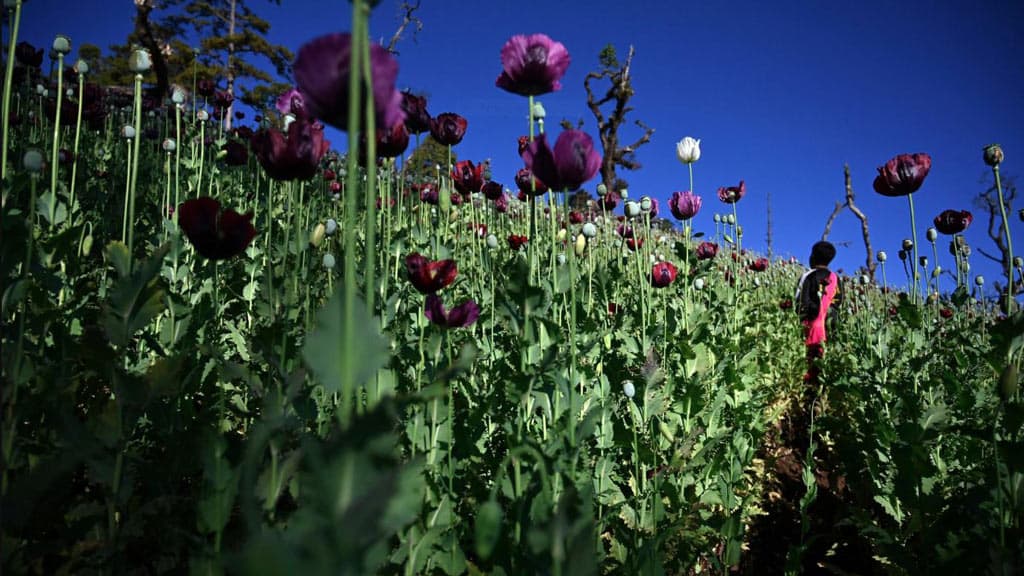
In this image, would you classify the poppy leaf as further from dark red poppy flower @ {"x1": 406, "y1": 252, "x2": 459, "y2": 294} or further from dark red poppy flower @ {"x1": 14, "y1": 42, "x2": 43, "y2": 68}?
dark red poppy flower @ {"x1": 14, "y1": 42, "x2": 43, "y2": 68}

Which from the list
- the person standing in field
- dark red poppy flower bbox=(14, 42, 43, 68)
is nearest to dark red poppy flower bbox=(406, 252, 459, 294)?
dark red poppy flower bbox=(14, 42, 43, 68)

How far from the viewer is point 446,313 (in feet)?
4.52

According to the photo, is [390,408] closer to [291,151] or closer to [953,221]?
[291,151]

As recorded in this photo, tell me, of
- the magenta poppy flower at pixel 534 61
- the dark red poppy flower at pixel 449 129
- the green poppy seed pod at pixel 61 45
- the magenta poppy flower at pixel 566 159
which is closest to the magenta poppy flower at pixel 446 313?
the magenta poppy flower at pixel 566 159

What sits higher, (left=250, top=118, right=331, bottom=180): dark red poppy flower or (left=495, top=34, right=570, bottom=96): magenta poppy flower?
(left=495, top=34, right=570, bottom=96): magenta poppy flower

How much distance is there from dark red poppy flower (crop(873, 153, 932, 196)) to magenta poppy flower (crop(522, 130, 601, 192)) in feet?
6.18

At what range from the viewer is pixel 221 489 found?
0.92m

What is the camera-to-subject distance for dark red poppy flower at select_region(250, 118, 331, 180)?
1.25 m

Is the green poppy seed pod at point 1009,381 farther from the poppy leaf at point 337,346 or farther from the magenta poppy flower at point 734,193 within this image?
the magenta poppy flower at point 734,193

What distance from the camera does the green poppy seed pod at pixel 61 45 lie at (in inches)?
65.9

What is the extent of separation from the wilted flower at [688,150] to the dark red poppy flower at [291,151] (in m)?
2.11

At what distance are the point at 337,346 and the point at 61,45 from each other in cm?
187

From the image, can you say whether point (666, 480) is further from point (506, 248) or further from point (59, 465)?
point (506, 248)

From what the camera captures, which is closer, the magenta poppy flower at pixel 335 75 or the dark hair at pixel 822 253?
the magenta poppy flower at pixel 335 75
